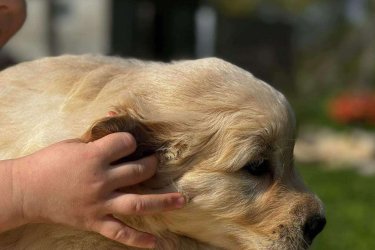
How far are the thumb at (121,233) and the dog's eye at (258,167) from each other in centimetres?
45

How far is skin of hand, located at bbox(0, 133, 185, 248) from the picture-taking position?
8.90 feet

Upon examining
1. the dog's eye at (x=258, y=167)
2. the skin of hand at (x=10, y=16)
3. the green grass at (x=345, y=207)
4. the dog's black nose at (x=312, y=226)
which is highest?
the skin of hand at (x=10, y=16)

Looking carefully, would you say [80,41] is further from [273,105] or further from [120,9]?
[273,105]

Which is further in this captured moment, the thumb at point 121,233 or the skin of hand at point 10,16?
the skin of hand at point 10,16

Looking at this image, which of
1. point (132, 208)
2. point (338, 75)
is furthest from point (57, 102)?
point (338, 75)

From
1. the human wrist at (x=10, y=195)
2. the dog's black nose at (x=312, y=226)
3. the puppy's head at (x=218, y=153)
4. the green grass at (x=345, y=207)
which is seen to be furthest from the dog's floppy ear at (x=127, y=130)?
the green grass at (x=345, y=207)

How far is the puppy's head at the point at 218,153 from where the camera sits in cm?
292

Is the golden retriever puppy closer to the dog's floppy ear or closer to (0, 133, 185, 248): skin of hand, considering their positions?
the dog's floppy ear

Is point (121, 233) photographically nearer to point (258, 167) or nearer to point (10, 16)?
point (258, 167)

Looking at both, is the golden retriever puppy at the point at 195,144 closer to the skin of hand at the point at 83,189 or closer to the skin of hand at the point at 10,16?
the skin of hand at the point at 83,189

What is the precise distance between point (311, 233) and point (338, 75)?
2296 cm

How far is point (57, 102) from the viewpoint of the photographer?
9.94ft

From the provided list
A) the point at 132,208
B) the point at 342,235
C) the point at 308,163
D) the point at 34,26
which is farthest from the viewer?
the point at 34,26

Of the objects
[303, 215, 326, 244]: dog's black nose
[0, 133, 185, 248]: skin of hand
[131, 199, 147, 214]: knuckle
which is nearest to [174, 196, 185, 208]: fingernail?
[0, 133, 185, 248]: skin of hand
